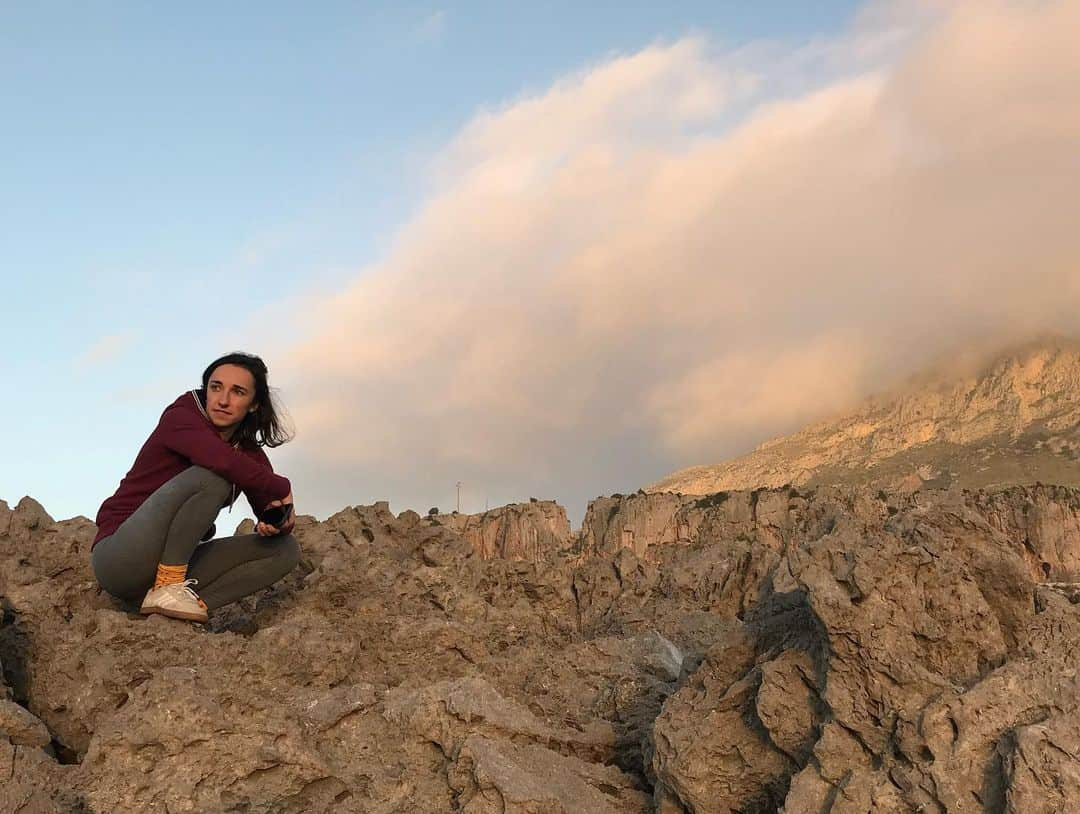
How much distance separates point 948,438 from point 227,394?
16230cm

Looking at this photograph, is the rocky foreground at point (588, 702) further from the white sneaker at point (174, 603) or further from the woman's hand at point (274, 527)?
the woman's hand at point (274, 527)

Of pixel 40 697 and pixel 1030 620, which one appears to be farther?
pixel 40 697

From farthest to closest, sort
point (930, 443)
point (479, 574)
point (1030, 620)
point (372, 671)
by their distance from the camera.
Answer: point (930, 443)
point (479, 574)
point (372, 671)
point (1030, 620)

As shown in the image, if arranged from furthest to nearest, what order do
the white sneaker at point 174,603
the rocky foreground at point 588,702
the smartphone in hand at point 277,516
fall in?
the smartphone in hand at point 277,516, the white sneaker at point 174,603, the rocky foreground at point 588,702

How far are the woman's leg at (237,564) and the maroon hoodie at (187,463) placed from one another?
271 mm

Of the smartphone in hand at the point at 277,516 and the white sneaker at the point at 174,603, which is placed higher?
the smartphone in hand at the point at 277,516

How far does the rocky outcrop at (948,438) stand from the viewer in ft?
422

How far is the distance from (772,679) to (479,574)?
20.3 feet

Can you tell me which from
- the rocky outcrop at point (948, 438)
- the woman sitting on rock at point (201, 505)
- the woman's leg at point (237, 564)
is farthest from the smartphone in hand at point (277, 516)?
the rocky outcrop at point (948, 438)

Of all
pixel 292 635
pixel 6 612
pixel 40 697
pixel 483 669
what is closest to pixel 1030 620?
pixel 483 669

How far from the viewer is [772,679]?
4375mm

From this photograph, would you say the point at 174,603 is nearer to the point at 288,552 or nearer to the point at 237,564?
the point at 237,564

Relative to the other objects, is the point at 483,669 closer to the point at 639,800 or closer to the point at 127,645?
the point at 639,800

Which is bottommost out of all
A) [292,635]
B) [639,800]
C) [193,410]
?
[639,800]
